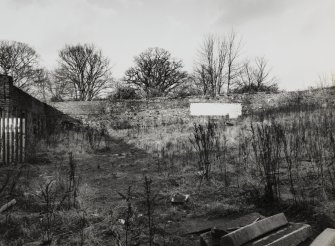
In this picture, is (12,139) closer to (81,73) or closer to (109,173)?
(109,173)

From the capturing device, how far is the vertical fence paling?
8828 millimetres

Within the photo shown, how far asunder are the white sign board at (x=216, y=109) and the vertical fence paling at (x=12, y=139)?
15008 millimetres

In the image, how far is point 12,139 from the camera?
8898 mm

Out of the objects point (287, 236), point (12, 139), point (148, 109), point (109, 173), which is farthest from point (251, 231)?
point (148, 109)

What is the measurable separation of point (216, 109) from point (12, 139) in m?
15.7

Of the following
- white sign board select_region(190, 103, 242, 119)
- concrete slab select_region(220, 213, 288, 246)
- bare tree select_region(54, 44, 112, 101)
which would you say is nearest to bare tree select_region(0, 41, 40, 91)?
bare tree select_region(54, 44, 112, 101)

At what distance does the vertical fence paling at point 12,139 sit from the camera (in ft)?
29.0

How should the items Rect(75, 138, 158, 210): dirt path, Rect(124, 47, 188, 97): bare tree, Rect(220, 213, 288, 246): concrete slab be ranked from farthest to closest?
1. Rect(124, 47, 188, 97): bare tree
2. Rect(75, 138, 158, 210): dirt path
3. Rect(220, 213, 288, 246): concrete slab

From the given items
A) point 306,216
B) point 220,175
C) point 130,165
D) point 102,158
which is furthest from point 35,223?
point 102,158

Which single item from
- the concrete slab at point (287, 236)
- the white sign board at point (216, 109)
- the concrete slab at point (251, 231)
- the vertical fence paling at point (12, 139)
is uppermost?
the white sign board at point (216, 109)

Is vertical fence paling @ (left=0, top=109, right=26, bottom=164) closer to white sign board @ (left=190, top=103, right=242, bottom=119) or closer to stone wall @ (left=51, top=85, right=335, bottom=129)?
stone wall @ (left=51, top=85, right=335, bottom=129)

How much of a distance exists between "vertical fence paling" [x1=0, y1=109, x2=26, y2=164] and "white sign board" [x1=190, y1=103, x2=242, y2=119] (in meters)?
15.0

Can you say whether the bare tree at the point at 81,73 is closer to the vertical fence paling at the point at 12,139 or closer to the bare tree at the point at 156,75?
the bare tree at the point at 156,75

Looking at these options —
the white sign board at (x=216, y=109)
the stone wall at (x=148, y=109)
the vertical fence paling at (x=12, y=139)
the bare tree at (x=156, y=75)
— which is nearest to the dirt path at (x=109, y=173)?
the vertical fence paling at (x=12, y=139)
